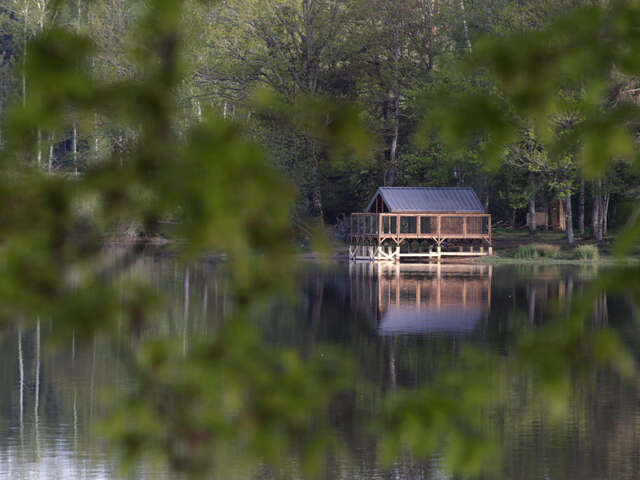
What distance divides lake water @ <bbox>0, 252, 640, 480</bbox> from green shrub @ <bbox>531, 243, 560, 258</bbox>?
9.86 m

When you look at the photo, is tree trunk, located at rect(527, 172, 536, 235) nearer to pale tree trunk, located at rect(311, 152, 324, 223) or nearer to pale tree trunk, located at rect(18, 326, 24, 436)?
pale tree trunk, located at rect(311, 152, 324, 223)

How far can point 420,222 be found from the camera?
6259 centimetres

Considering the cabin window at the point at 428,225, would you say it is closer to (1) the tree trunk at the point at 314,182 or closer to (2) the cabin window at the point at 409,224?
(2) the cabin window at the point at 409,224

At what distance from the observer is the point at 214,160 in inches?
99.6

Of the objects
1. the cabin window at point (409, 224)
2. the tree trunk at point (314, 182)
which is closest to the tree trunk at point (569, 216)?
the cabin window at point (409, 224)

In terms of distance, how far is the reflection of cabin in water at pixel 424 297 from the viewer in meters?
31.9

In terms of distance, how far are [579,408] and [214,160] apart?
1928cm

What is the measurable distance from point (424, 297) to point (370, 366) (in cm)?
1436

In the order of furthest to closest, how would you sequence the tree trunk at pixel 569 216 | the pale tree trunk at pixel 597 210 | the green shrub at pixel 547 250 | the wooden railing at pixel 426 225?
1. the wooden railing at pixel 426 225
2. the green shrub at pixel 547 250
3. the tree trunk at pixel 569 216
4. the pale tree trunk at pixel 597 210

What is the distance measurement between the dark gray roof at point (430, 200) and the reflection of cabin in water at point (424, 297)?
17.3 ft

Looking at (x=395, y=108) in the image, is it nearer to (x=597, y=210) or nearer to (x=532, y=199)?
(x=532, y=199)

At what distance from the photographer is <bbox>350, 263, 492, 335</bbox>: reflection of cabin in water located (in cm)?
3188

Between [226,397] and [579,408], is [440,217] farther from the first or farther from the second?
[226,397]

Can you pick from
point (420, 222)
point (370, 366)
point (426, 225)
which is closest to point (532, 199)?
point (426, 225)
